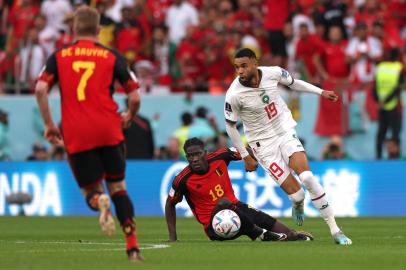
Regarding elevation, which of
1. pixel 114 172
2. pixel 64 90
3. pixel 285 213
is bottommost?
pixel 285 213

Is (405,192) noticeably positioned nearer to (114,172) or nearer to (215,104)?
(215,104)

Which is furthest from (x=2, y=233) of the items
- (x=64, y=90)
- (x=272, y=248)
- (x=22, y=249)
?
(x=64, y=90)

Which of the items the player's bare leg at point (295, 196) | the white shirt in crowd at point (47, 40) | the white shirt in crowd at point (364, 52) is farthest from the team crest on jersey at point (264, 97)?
the white shirt in crowd at point (47, 40)

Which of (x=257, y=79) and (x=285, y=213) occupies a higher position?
(x=257, y=79)

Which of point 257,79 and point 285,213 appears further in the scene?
point 285,213

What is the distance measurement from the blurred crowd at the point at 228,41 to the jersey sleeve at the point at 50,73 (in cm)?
1343

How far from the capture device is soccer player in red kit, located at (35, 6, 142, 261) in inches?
403

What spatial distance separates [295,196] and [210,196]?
1000 millimetres

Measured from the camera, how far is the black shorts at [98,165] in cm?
1034

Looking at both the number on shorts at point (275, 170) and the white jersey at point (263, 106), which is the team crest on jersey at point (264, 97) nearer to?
the white jersey at point (263, 106)

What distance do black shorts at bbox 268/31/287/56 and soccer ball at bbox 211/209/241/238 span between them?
1187 centimetres

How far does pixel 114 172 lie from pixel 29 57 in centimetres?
1503

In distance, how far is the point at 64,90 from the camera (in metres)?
10.3

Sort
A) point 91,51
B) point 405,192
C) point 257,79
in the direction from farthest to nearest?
point 405,192, point 257,79, point 91,51
